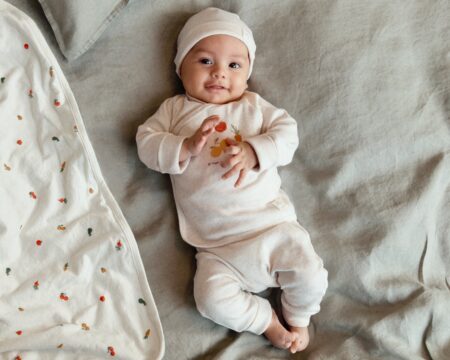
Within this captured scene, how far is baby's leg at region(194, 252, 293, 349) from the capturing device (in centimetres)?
116

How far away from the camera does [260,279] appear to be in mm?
1215

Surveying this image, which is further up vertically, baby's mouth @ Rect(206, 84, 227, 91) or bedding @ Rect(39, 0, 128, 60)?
bedding @ Rect(39, 0, 128, 60)

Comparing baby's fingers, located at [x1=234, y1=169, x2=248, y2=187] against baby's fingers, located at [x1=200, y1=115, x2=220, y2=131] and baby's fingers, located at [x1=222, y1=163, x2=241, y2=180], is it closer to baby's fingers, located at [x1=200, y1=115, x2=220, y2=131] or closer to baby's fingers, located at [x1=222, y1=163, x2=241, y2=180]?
baby's fingers, located at [x1=222, y1=163, x2=241, y2=180]

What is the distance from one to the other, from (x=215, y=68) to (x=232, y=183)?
0.31m

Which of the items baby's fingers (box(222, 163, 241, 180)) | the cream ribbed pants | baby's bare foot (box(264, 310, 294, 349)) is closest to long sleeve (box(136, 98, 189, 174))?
baby's fingers (box(222, 163, 241, 180))

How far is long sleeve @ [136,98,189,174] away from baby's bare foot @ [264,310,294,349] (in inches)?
17.6

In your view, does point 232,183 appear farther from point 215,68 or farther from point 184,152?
point 215,68

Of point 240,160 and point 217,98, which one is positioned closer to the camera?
point 240,160

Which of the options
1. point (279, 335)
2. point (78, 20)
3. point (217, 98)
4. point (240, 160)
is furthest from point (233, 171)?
point (78, 20)

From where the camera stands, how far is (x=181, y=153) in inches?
47.5

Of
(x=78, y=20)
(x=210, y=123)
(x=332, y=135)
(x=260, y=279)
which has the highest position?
(x=78, y=20)

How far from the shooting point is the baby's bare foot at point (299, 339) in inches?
47.0

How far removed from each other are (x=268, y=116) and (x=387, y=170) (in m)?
0.35

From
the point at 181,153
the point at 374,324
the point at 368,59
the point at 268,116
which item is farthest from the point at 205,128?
the point at 374,324
